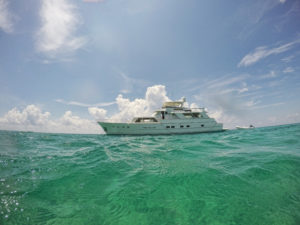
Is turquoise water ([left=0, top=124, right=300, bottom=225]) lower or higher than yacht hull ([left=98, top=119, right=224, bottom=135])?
lower

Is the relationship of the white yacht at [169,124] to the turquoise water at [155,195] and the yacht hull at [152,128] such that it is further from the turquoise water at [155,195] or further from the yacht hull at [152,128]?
the turquoise water at [155,195]

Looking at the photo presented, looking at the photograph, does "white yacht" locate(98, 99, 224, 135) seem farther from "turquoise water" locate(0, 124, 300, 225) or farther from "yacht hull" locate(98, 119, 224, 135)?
"turquoise water" locate(0, 124, 300, 225)

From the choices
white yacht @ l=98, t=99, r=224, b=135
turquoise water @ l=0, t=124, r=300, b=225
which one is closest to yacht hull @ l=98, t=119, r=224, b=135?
white yacht @ l=98, t=99, r=224, b=135

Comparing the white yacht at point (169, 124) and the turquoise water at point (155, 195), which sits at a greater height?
the white yacht at point (169, 124)

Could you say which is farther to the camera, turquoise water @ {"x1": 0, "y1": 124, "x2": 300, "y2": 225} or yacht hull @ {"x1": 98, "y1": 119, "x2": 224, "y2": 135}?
yacht hull @ {"x1": 98, "y1": 119, "x2": 224, "y2": 135}

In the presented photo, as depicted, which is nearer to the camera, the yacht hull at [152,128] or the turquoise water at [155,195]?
the turquoise water at [155,195]

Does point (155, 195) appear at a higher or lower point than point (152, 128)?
lower

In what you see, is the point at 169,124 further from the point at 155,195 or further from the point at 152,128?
the point at 155,195

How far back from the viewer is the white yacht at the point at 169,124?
21719 millimetres

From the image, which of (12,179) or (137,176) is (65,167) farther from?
(137,176)

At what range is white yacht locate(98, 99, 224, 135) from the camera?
2172 cm

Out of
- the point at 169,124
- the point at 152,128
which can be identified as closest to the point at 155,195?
the point at 152,128

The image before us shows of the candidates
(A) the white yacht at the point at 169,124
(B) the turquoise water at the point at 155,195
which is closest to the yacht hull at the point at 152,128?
(A) the white yacht at the point at 169,124

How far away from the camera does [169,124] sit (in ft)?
76.0
